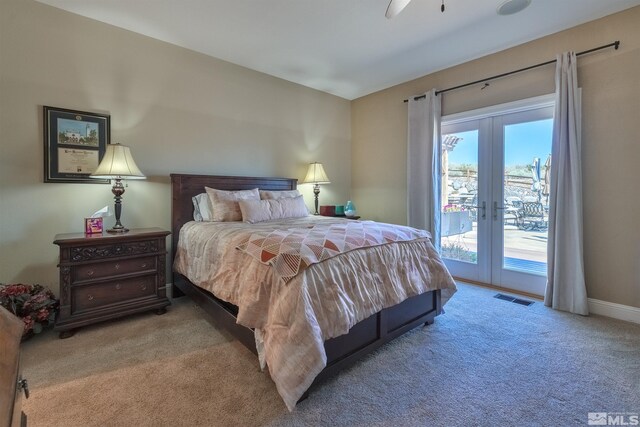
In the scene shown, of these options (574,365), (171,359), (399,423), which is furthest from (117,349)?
(574,365)

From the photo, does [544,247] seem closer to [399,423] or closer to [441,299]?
[441,299]

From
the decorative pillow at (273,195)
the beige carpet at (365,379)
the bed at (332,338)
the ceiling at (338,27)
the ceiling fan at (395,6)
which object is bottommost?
the beige carpet at (365,379)

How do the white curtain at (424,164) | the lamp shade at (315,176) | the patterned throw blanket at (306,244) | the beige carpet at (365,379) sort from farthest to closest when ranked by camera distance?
1. the lamp shade at (315,176)
2. the white curtain at (424,164)
3. the patterned throw blanket at (306,244)
4. the beige carpet at (365,379)

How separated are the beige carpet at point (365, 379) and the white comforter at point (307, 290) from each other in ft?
0.93

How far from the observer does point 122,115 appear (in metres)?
2.98

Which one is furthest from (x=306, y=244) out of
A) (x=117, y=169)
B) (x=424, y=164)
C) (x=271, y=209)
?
(x=424, y=164)

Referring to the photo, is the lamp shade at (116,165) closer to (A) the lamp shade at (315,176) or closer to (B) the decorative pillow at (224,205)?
(B) the decorative pillow at (224,205)

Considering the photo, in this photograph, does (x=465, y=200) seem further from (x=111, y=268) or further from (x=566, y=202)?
(x=111, y=268)

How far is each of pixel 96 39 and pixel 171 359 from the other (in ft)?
9.92

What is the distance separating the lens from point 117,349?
7.11ft

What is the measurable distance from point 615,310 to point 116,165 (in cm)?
472

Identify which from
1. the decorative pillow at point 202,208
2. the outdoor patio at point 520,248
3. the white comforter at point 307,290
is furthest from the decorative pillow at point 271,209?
the outdoor patio at point 520,248

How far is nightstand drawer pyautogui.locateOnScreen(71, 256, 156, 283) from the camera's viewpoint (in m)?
2.38

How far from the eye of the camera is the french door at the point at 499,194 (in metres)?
3.21
